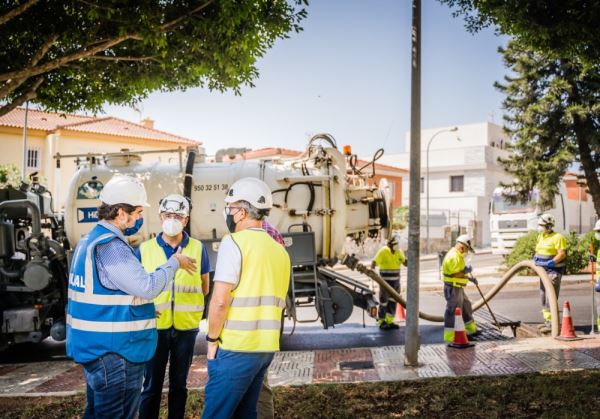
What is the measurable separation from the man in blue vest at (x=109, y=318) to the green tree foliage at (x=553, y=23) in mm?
6286

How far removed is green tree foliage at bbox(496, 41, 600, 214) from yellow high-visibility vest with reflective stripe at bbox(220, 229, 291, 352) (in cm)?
1763

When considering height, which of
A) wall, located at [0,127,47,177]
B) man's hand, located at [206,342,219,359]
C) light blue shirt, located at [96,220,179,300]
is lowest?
man's hand, located at [206,342,219,359]

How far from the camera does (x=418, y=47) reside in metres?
6.50

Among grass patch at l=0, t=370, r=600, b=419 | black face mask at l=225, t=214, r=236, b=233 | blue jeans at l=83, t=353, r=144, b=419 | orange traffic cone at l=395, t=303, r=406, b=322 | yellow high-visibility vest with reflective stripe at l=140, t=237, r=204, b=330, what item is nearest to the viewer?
blue jeans at l=83, t=353, r=144, b=419

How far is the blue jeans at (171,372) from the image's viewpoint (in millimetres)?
4188

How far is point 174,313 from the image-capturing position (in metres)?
4.36

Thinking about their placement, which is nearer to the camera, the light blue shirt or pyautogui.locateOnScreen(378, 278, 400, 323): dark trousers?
the light blue shirt

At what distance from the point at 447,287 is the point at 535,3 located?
430cm

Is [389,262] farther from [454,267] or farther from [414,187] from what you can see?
[414,187]

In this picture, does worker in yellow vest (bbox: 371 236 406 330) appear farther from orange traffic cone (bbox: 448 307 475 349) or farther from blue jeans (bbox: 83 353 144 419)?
blue jeans (bbox: 83 353 144 419)

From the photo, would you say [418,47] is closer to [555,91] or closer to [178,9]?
[178,9]

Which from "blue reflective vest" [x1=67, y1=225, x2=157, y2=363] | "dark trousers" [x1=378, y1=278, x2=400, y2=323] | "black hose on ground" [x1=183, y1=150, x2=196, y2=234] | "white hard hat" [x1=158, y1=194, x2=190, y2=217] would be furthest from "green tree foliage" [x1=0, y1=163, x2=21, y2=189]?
"blue reflective vest" [x1=67, y1=225, x2=157, y2=363]

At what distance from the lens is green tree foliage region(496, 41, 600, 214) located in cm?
1811

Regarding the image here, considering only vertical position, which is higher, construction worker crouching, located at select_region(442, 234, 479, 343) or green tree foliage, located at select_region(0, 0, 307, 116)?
green tree foliage, located at select_region(0, 0, 307, 116)
